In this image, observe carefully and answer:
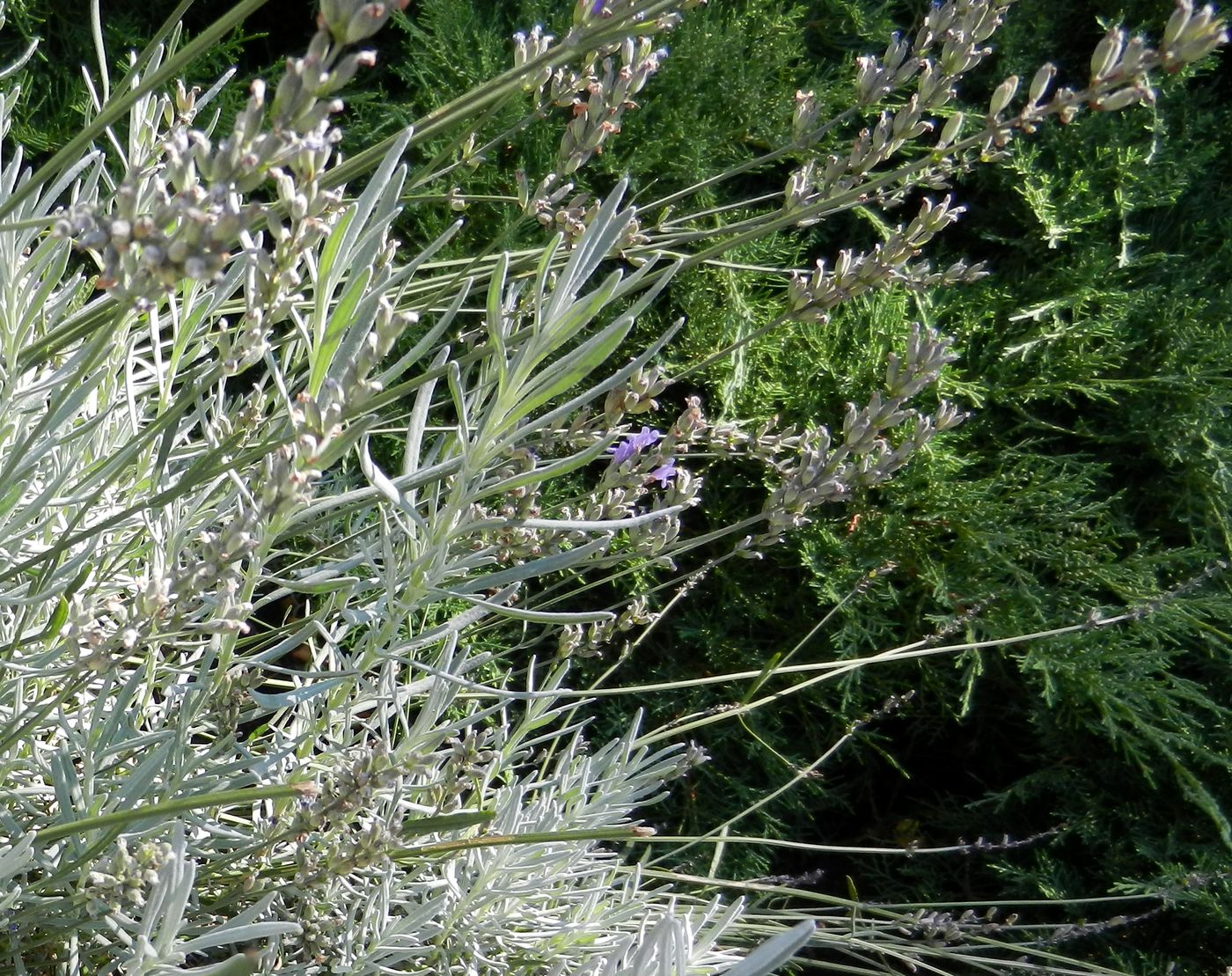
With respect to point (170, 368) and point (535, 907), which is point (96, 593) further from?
point (535, 907)

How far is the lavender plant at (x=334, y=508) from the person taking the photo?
18.7 inches

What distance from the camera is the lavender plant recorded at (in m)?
0.48

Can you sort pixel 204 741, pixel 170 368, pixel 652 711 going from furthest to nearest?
1. pixel 652 711
2. pixel 204 741
3. pixel 170 368

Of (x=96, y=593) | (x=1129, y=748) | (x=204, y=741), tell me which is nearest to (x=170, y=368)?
(x=96, y=593)

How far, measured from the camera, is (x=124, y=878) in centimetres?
57

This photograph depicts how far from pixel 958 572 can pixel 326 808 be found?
1141 millimetres

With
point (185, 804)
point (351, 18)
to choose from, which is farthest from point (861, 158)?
point (185, 804)

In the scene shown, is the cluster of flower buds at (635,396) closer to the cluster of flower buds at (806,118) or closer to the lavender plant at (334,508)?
the lavender plant at (334,508)

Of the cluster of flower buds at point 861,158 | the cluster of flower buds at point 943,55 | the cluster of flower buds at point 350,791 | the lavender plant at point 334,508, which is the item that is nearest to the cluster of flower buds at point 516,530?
the lavender plant at point 334,508

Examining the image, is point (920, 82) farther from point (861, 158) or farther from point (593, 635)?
point (593, 635)

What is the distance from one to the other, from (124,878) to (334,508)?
0.86ft

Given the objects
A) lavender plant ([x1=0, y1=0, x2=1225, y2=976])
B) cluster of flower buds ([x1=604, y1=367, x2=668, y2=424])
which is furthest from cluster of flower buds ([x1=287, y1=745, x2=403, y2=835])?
cluster of flower buds ([x1=604, y1=367, x2=668, y2=424])

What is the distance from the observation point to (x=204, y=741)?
3.36 ft

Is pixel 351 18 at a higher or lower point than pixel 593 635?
higher
